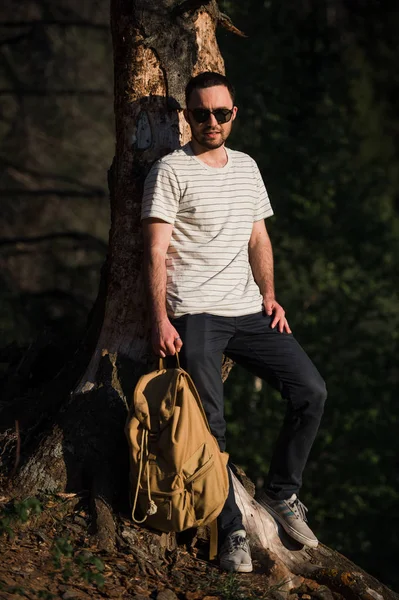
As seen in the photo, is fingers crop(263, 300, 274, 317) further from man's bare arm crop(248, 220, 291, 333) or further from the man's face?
the man's face

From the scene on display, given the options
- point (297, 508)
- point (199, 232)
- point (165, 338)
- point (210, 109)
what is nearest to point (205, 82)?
point (210, 109)

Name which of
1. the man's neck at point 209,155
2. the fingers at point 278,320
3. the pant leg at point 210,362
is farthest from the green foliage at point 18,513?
the man's neck at point 209,155

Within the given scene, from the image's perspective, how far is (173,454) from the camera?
14.5ft

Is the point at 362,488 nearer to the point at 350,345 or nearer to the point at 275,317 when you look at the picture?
the point at 350,345

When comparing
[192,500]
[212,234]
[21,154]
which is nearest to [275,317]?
[212,234]

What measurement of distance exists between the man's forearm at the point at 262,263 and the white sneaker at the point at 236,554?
4.28ft

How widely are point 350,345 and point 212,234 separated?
631 centimetres

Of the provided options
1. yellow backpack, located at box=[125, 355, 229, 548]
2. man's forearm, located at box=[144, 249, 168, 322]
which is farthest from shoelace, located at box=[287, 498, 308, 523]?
man's forearm, located at box=[144, 249, 168, 322]

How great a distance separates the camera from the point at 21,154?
36.7 feet

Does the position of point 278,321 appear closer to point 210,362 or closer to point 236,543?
point 210,362

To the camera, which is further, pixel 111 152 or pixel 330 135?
pixel 111 152

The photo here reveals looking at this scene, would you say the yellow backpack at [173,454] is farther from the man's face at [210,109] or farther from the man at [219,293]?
the man's face at [210,109]

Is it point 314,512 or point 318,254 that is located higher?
point 318,254

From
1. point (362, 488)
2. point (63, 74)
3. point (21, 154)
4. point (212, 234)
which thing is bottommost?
point (362, 488)
